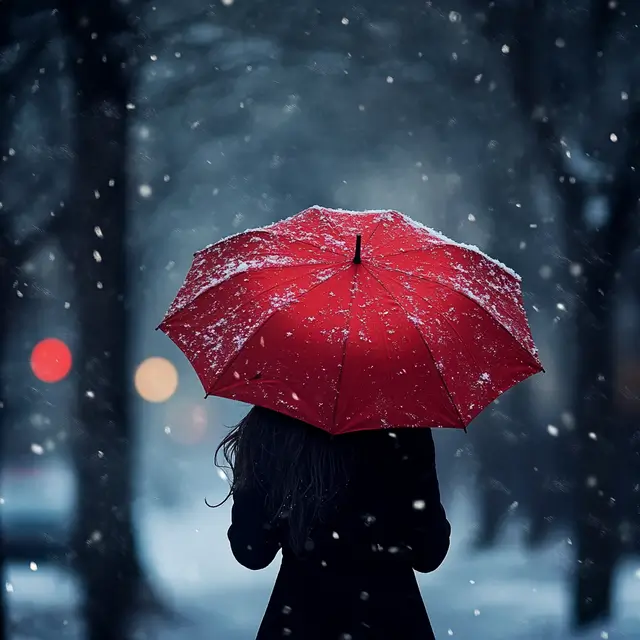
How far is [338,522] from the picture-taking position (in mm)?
2562

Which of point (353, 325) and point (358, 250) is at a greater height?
point (358, 250)

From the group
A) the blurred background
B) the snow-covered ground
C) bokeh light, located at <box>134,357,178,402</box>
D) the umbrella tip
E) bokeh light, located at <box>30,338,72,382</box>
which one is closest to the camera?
the umbrella tip

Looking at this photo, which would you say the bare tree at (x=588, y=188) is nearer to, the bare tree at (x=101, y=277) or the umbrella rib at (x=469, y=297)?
the bare tree at (x=101, y=277)

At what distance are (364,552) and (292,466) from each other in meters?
0.34

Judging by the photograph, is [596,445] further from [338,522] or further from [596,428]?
[338,522]

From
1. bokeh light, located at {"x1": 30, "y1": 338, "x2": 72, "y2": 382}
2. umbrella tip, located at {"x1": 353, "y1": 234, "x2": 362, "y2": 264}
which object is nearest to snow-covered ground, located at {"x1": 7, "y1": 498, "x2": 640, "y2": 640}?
umbrella tip, located at {"x1": 353, "y1": 234, "x2": 362, "y2": 264}

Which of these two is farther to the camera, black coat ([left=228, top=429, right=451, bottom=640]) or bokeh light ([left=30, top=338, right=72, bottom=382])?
bokeh light ([left=30, top=338, right=72, bottom=382])

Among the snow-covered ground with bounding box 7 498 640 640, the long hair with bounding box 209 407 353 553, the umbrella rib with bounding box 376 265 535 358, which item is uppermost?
the umbrella rib with bounding box 376 265 535 358

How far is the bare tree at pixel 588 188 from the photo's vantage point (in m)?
6.88

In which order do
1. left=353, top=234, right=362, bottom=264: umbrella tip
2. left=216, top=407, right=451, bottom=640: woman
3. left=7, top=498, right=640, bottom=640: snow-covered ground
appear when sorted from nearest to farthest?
left=216, top=407, right=451, bottom=640: woman → left=353, top=234, right=362, bottom=264: umbrella tip → left=7, top=498, right=640, bottom=640: snow-covered ground

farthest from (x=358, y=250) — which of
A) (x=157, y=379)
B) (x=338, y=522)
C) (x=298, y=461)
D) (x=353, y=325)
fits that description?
(x=157, y=379)

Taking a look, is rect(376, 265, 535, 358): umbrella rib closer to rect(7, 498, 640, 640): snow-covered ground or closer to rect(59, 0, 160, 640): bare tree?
rect(59, 0, 160, 640): bare tree

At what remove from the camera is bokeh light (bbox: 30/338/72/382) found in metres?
22.3

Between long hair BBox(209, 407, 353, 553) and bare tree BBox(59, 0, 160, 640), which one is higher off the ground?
bare tree BBox(59, 0, 160, 640)
